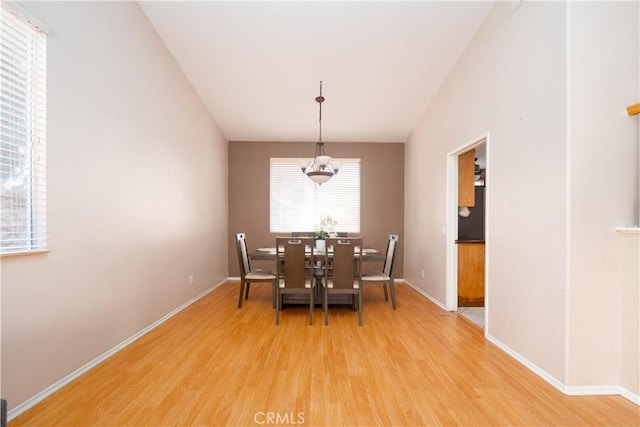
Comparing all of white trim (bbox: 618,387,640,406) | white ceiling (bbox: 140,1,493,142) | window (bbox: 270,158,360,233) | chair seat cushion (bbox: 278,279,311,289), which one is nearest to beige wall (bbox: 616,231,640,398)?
white trim (bbox: 618,387,640,406)

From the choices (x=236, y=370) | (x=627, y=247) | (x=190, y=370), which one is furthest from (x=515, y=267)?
(x=190, y=370)

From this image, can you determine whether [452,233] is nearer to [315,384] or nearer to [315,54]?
[315,384]

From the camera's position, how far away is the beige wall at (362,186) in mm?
6199

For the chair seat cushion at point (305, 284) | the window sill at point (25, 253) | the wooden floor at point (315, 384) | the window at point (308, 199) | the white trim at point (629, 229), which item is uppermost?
the window at point (308, 199)

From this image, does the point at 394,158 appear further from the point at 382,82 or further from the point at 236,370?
the point at 236,370

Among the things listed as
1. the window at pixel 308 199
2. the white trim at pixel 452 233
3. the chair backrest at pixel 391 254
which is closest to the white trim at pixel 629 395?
the white trim at pixel 452 233

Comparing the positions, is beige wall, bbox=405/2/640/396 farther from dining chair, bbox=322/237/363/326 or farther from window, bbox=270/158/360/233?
window, bbox=270/158/360/233

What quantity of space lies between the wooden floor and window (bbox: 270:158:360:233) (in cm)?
295

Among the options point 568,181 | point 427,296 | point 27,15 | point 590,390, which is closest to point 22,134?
point 27,15

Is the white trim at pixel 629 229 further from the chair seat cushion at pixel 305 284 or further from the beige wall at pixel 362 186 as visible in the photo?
the beige wall at pixel 362 186

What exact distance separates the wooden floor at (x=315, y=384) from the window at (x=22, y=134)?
3.63 feet

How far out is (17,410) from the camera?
1.88 meters

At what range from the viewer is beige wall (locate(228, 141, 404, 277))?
6199 mm

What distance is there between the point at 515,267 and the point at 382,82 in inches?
116
